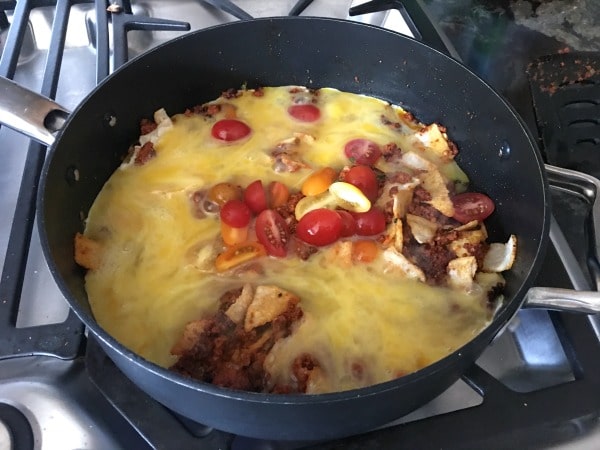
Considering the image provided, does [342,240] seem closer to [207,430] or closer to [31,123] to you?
[207,430]

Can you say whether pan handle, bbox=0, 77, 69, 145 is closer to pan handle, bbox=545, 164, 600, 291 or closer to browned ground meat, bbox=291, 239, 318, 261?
browned ground meat, bbox=291, 239, 318, 261

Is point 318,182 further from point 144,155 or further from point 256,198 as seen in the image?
point 144,155

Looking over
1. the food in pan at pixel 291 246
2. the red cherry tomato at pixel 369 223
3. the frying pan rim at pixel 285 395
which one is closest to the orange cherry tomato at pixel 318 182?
the food in pan at pixel 291 246

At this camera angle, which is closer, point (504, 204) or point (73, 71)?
point (504, 204)

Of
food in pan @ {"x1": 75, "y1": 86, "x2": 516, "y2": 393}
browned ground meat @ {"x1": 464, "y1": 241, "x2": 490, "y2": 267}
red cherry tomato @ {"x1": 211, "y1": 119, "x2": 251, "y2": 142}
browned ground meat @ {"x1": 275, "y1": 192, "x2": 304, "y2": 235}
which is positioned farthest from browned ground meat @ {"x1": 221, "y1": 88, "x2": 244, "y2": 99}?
browned ground meat @ {"x1": 464, "y1": 241, "x2": 490, "y2": 267}

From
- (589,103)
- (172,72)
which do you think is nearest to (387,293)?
(172,72)

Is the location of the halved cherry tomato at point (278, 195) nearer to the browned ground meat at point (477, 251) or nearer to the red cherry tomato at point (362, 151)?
the red cherry tomato at point (362, 151)

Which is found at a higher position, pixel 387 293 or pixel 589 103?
pixel 589 103
